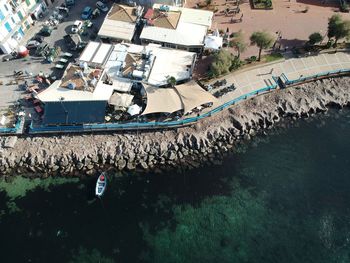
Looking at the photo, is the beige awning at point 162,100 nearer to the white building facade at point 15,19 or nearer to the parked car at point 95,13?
the parked car at point 95,13

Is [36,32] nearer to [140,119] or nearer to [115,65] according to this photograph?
[115,65]

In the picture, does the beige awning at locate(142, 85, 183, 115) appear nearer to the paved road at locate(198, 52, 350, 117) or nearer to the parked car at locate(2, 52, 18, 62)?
the paved road at locate(198, 52, 350, 117)

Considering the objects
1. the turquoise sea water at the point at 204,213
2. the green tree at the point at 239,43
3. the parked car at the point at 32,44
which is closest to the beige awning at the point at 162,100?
the turquoise sea water at the point at 204,213

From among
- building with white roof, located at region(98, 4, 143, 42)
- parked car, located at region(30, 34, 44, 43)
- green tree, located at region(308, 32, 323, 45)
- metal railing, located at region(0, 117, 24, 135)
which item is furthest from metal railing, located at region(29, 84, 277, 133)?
green tree, located at region(308, 32, 323, 45)

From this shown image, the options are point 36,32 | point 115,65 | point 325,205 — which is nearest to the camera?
point 325,205

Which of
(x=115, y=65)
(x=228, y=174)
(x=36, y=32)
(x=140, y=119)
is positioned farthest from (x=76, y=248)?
(x=36, y=32)

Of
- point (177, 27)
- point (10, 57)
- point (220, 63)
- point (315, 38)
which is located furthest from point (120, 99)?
point (315, 38)
